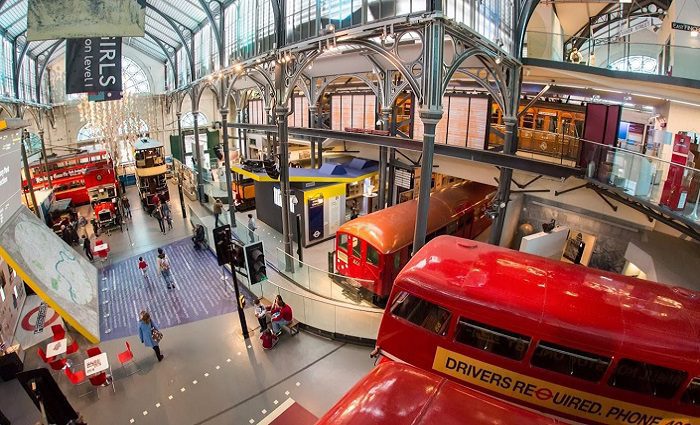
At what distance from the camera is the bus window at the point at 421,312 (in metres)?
5.43

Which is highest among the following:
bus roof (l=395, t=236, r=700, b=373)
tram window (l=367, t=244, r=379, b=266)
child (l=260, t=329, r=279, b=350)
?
bus roof (l=395, t=236, r=700, b=373)

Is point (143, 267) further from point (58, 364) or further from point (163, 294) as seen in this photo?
point (58, 364)

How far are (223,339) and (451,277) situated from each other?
6.72 m

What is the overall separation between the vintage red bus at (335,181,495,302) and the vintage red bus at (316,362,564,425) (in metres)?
5.57

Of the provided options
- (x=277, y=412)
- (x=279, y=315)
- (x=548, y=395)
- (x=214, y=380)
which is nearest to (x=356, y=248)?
(x=279, y=315)

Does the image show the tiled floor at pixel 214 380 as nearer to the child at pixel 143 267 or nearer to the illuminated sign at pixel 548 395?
the child at pixel 143 267

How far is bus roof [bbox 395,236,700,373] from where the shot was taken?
176 inches

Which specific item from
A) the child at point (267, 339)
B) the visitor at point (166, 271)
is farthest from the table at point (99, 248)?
the child at point (267, 339)

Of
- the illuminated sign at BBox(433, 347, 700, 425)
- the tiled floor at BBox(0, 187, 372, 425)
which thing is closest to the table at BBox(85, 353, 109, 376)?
the tiled floor at BBox(0, 187, 372, 425)

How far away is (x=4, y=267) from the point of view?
1004cm

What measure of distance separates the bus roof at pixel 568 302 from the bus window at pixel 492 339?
0.13m

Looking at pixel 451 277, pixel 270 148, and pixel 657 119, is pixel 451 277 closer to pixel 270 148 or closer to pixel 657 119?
pixel 657 119

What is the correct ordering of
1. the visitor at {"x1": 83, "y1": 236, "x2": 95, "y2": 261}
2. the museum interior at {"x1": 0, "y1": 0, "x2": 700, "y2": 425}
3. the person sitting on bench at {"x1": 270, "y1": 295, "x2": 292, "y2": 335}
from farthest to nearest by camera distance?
the visitor at {"x1": 83, "y1": 236, "x2": 95, "y2": 261} < the person sitting on bench at {"x1": 270, "y1": 295, "x2": 292, "y2": 335} < the museum interior at {"x1": 0, "y1": 0, "x2": 700, "y2": 425}

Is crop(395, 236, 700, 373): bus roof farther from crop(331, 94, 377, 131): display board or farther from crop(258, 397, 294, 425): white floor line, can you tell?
crop(331, 94, 377, 131): display board
